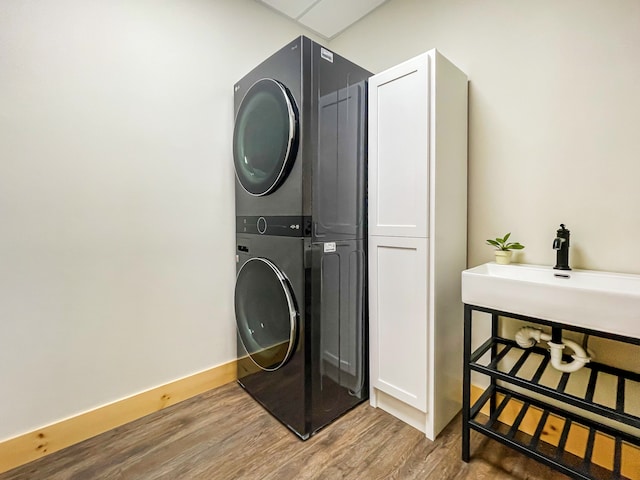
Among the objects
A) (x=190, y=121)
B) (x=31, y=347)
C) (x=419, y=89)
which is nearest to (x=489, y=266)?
(x=419, y=89)

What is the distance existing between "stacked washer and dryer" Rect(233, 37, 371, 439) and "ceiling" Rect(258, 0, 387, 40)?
2.40 feet

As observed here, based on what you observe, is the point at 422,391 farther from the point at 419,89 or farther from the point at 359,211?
the point at 419,89

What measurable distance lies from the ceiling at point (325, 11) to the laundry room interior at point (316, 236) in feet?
1.16

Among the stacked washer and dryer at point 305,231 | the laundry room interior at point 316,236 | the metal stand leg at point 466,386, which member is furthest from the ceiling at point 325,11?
the metal stand leg at point 466,386

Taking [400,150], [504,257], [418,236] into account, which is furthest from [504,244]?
[400,150]

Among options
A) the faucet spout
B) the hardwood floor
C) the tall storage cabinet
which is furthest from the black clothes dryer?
the hardwood floor

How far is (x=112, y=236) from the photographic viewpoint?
155 cm

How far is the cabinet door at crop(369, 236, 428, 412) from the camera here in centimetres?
147

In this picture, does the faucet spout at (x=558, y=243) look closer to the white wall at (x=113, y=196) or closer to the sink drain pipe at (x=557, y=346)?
the sink drain pipe at (x=557, y=346)

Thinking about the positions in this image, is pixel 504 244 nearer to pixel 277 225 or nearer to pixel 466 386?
pixel 466 386

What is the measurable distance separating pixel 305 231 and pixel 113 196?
1001 mm

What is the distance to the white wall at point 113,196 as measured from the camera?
1331 mm

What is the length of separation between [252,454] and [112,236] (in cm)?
125

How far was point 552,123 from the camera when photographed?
4.61ft
